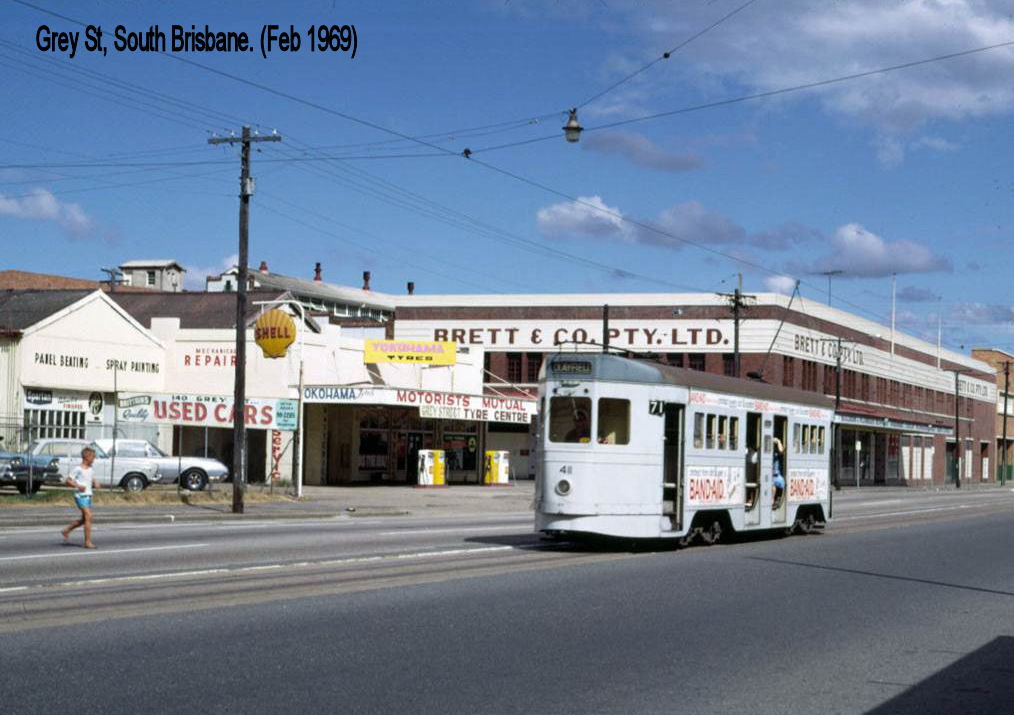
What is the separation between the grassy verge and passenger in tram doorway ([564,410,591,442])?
1456 cm

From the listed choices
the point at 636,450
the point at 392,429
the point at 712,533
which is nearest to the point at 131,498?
the point at 712,533

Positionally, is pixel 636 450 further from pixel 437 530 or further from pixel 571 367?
pixel 437 530

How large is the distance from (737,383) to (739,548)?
277cm

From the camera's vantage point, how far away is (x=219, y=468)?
38.2m

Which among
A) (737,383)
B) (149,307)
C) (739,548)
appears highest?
(149,307)

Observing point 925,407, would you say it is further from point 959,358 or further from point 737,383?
point 737,383

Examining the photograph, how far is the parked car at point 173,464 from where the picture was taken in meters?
36.1

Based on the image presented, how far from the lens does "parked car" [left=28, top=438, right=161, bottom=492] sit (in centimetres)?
3356

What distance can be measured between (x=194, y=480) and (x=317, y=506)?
4.95 metres

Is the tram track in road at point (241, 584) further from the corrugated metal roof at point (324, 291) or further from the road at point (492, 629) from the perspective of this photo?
the corrugated metal roof at point (324, 291)

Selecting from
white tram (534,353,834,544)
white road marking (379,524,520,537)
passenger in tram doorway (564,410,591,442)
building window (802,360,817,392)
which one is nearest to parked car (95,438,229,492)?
white road marking (379,524,520,537)

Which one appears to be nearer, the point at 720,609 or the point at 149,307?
the point at 720,609

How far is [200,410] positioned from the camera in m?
43.6

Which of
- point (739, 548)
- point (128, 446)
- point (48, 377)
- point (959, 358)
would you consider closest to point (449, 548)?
point (739, 548)
